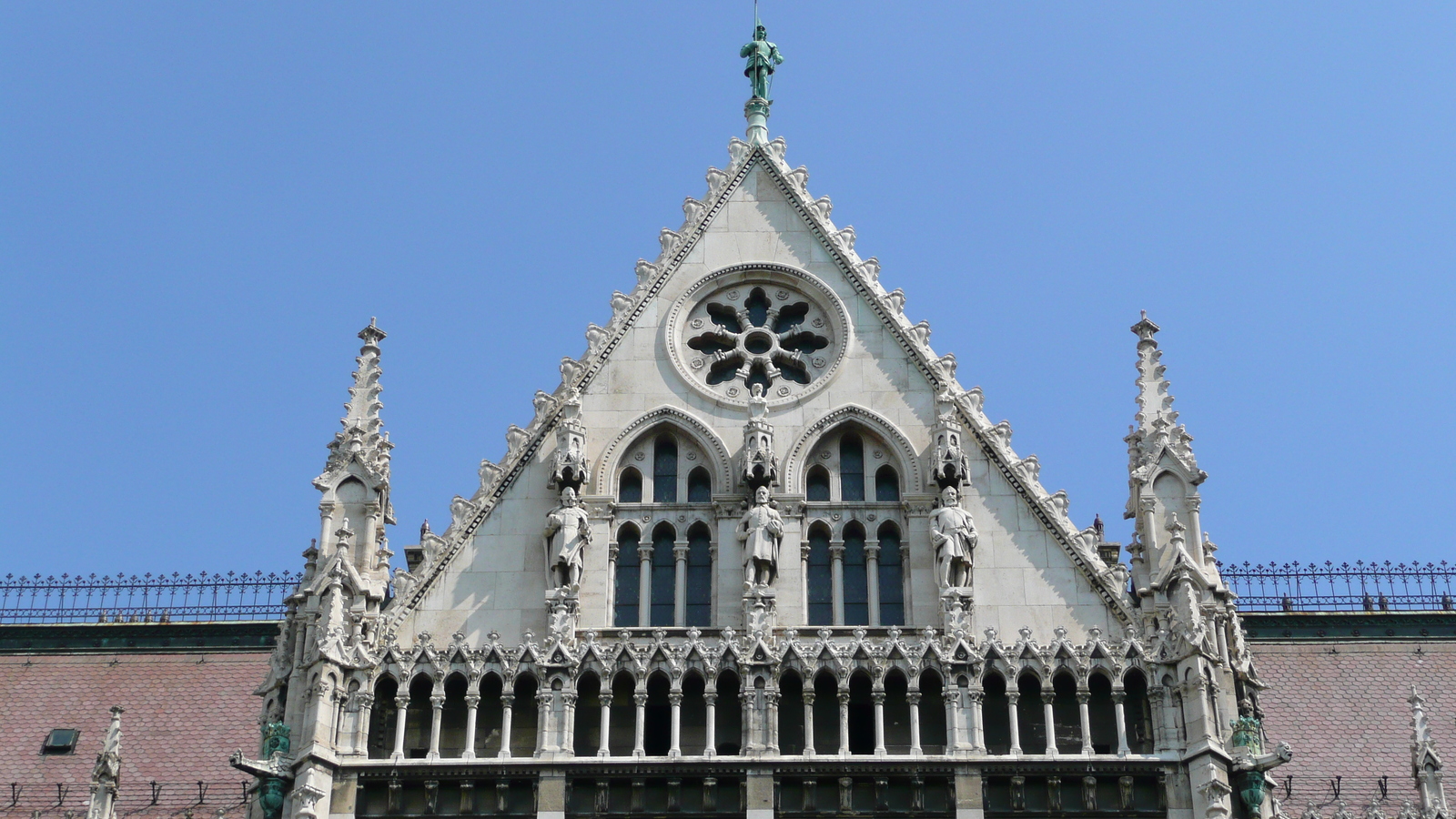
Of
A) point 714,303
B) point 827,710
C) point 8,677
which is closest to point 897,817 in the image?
point 827,710

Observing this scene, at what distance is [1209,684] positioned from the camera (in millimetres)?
31562

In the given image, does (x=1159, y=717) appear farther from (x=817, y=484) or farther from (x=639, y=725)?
(x=639, y=725)

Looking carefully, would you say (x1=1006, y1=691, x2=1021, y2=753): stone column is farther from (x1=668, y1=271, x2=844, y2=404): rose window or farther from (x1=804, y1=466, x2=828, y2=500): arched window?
(x1=668, y1=271, x2=844, y2=404): rose window

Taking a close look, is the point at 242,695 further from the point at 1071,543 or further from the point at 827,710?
the point at 1071,543

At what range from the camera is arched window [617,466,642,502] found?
34750mm

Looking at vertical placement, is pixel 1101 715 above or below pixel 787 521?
below

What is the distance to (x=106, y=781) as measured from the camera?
1314 inches

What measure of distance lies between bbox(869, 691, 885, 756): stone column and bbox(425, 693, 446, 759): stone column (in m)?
6.14

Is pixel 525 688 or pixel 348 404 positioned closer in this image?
pixel 525 688

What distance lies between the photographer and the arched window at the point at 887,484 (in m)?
34.6

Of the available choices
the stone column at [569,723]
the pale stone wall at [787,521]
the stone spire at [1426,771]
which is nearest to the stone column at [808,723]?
the pale stone wall at [787,521]

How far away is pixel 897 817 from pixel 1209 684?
4.80 m

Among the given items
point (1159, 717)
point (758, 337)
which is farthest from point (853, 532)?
point (1159, 717)

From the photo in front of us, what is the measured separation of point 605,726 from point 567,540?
10.1ft
